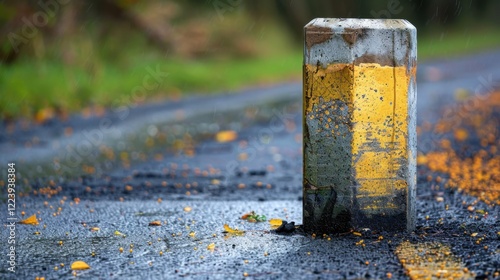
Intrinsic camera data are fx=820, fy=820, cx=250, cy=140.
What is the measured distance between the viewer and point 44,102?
13281mm

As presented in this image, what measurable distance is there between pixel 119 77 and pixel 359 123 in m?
12.4

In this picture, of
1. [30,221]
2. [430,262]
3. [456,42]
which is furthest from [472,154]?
[456,42]

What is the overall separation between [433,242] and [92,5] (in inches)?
561

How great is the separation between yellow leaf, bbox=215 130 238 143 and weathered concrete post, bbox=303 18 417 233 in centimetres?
555

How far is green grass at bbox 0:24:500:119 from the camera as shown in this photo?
1335 cm

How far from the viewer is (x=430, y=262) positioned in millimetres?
4039

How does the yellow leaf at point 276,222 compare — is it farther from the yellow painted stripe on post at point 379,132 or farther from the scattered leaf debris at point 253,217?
the yellow painted stripe on post at point 379,132

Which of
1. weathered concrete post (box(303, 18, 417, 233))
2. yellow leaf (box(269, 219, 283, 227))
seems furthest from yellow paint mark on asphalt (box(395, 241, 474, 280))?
yellow leaf (box(269, 219, 283, 227))

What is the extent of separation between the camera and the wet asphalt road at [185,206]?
13.4 feet

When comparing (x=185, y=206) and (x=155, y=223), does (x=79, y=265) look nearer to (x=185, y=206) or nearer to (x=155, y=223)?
(x=155, y=223)

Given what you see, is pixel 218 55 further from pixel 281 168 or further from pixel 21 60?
pixel 281 168

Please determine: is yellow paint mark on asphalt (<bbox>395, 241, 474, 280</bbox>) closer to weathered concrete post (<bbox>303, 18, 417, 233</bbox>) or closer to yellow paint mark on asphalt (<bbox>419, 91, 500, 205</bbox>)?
weathered concrete post (<bbox>303, 18, 417, 233</bbox>)

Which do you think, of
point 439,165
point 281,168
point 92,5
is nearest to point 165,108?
point 92,5

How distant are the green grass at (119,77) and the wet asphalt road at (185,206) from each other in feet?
4.78
